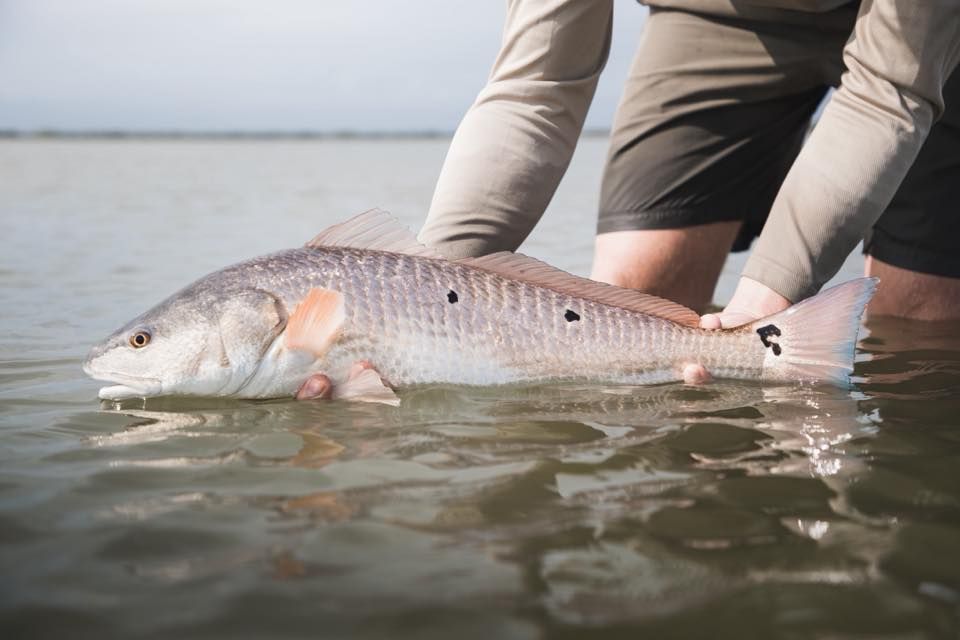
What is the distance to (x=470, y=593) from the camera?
1741mm

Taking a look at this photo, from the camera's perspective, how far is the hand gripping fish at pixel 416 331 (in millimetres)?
3105

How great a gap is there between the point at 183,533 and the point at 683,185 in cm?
355

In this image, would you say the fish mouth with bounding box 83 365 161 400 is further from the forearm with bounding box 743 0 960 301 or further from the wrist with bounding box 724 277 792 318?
the forearm with bounding box 743 0 960 301

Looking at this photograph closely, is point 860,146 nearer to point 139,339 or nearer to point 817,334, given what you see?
point 817,334

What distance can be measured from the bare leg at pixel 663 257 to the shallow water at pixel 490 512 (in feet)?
4.55

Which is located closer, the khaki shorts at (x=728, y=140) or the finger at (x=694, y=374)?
the finger at (x=694, y=374)

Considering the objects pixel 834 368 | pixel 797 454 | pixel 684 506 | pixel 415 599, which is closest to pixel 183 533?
pixel 415 599

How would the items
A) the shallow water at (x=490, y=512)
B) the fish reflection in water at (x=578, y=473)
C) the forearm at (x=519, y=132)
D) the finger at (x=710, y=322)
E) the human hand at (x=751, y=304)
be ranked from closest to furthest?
1. the shallow water at (x=490, y=512)
2. the fish reflection in water at (x=578, y=473)
3. the finger at (x=710, y=322)
4. the human hand at (x=751, y=304)
5. the forearm at (x=519, y=132)

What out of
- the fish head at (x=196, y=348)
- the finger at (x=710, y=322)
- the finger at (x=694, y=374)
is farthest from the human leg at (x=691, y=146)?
the fish head at (x=196, y=348)

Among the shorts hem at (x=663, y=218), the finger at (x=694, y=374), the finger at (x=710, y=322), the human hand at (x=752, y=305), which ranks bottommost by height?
the finger at (x=694, y=374)

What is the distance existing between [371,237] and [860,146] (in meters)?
1.81

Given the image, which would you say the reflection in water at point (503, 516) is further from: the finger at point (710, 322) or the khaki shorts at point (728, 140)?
the khaki shorts at point (728, 140)

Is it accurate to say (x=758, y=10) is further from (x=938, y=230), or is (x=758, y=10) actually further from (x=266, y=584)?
(x=266, y=584)

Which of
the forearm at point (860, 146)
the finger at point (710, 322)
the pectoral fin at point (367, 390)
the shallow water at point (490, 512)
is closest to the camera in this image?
the shallow water at point (490, 512)
